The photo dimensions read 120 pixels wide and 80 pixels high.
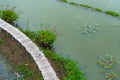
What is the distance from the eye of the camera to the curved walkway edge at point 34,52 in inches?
287

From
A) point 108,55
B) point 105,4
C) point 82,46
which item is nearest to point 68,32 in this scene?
point 82,46

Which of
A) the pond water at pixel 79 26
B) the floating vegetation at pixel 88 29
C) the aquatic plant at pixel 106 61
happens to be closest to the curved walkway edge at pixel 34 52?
the pond water at pixel 79 26

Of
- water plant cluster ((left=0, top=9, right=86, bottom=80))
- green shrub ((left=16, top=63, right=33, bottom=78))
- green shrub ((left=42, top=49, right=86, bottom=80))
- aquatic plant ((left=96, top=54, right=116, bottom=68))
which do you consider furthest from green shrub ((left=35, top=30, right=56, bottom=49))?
aquatic plant ((left=96, top=54, right=116, bottom=68))

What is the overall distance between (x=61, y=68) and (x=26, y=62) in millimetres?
974

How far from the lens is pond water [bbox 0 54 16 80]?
25.0 ft

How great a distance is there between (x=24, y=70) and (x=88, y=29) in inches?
118

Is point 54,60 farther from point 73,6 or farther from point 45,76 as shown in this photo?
point 73,6

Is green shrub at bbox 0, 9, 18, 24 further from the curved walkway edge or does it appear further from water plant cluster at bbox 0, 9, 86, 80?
water plant cluster at bbox 0, 9, 86, 80

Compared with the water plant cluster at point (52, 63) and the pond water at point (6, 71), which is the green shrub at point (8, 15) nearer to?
the water plant cluster at point (52, 63)

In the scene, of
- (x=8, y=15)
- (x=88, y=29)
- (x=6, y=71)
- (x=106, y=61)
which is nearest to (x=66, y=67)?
(x=106, y=61)

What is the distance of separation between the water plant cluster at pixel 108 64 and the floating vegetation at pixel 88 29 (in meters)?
1.26

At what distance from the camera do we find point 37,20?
10.3m

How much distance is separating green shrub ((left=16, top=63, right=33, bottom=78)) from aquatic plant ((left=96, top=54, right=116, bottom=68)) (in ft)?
6.63

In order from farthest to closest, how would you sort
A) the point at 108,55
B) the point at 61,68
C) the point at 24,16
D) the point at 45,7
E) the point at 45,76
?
the point at 45,7 → the point at 24,16 → the point at 108,55 → the point at 61,68 → the point at 45,76
